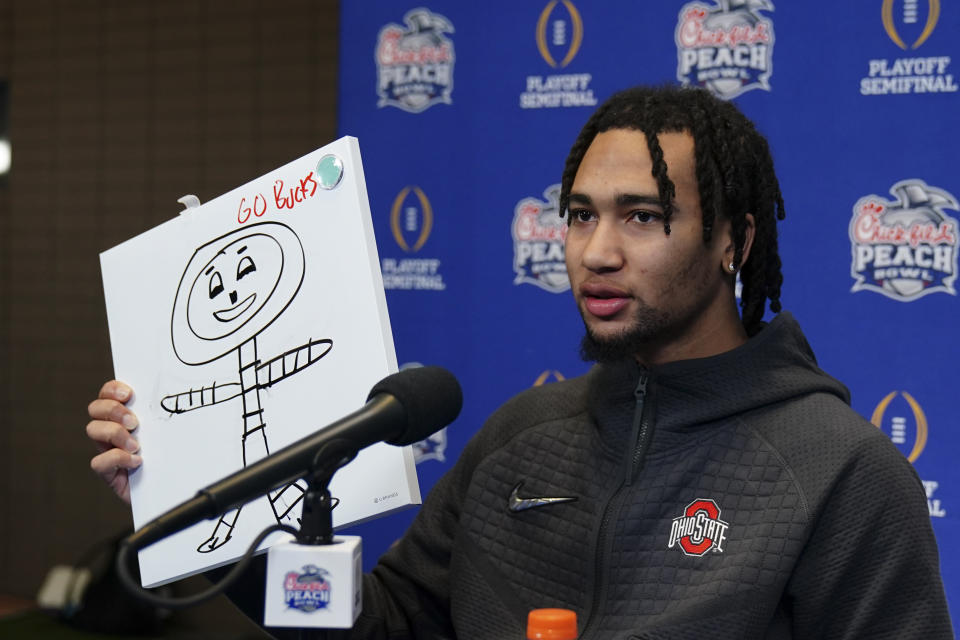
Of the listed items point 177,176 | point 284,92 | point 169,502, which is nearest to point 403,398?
point 169,502

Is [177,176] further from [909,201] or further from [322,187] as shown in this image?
[322,187]

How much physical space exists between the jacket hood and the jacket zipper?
0.01 m

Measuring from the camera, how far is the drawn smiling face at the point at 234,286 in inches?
46.5

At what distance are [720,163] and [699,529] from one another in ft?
1.57

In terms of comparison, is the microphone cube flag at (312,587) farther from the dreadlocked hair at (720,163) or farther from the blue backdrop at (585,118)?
the blue backdrop at (585,118)

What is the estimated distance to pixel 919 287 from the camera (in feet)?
7.11

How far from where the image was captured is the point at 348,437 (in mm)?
791

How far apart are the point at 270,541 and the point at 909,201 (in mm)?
1614

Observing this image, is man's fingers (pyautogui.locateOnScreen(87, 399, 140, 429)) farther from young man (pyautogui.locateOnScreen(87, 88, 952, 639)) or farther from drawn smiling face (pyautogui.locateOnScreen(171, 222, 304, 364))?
drawn smiling face (pyautogui.locateOnScreen(171, 222, 304, 364))

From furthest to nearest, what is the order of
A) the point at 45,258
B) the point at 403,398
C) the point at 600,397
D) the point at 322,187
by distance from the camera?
the point at 45,258, the point at 600,397, the point at 322,187, the point at 403,398

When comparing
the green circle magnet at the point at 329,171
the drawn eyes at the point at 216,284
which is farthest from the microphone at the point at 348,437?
the drawn eyes at the point at 216,284

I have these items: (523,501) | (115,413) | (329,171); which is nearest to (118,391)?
(115,413)

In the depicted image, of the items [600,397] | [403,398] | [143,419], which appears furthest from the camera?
[600,397]

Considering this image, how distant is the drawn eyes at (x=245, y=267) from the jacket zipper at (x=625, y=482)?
1.69 feet
